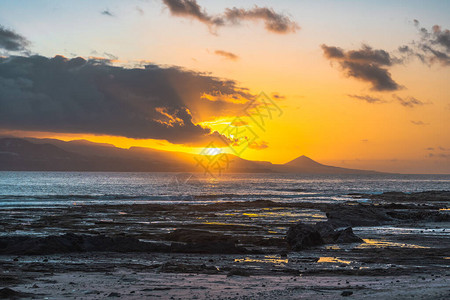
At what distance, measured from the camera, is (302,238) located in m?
22.8

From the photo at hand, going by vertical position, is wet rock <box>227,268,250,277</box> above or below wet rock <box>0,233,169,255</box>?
above

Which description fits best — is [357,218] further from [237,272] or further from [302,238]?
[237,272]

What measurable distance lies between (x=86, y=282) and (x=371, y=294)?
27.2ft

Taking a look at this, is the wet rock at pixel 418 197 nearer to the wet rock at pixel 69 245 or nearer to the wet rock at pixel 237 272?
the wet rock at pixel 69 245

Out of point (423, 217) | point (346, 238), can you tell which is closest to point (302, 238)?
point (346, 238)

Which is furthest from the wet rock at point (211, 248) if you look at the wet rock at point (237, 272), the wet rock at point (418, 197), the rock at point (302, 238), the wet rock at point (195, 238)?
the wet rock at point (418, 197)

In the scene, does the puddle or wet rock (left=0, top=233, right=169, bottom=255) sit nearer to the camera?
the puddle

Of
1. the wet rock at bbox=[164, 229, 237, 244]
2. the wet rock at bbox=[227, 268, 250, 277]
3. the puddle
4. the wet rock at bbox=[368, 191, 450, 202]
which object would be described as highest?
the wet rock at bbox=[227, 268, 250, 277]

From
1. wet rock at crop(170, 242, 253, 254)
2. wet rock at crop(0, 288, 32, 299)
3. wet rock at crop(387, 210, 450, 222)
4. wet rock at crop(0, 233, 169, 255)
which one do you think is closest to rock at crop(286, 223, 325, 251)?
wet rock at crop(170, 242, 253, 254)

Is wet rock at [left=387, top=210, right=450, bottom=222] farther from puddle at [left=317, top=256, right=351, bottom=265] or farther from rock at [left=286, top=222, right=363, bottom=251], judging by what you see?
puddle at [left=317, top=256, right=351, bottom=265]

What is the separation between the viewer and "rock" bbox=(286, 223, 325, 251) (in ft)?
73.8

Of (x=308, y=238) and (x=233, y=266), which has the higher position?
(x=308, y=238)

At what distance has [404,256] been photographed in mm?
19141

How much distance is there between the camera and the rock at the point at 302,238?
22484mm
